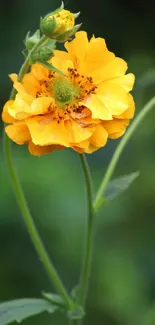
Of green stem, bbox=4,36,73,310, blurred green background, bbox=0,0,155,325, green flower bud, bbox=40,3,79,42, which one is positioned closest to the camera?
green flower bud, bbox=40,3,79,42

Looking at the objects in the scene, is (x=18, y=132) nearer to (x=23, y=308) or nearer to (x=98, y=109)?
(x=98, y=109)

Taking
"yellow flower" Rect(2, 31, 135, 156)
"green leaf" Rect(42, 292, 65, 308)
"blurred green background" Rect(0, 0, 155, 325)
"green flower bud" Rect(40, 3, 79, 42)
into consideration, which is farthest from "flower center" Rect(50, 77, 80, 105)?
"blurred green background" Rect(0, 0, 155, 325)

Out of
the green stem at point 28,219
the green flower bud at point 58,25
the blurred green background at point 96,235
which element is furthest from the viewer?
the blurred green background at point 96,235

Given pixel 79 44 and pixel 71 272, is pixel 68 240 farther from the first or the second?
pixel 79 44

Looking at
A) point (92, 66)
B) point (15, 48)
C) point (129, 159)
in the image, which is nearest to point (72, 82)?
point (92, 66)

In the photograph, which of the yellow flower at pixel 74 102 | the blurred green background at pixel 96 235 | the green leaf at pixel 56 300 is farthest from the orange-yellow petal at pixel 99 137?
the blurred green background at pixel 96 235

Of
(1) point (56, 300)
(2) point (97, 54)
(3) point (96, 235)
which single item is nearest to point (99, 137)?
(2) point (97, 54)

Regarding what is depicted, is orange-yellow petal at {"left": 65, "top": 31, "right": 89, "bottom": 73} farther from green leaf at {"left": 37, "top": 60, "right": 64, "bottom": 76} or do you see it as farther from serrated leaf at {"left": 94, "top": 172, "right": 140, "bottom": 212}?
serrated leaf at {"left": 94, "top": 172, "right": 140, "bottom": 212}

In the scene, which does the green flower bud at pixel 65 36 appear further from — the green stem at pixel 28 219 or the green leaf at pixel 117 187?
the green leaf at pixel 117 187
